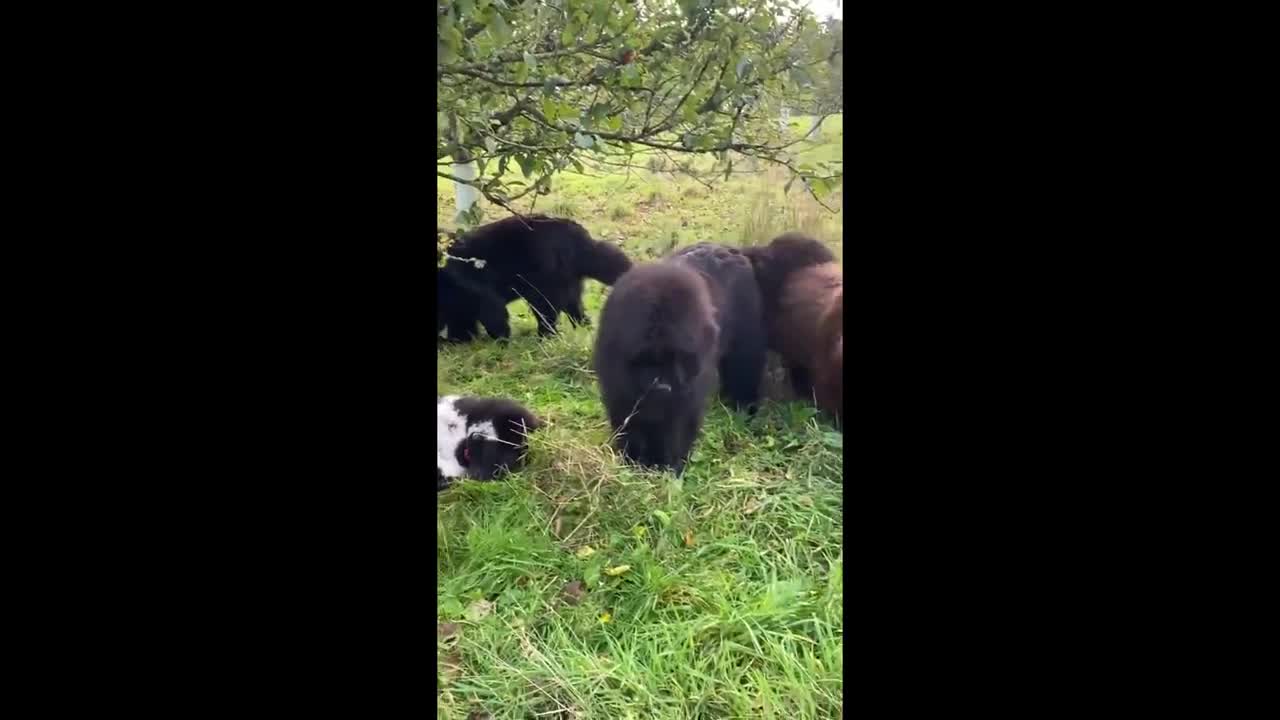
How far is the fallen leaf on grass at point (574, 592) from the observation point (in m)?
1.76

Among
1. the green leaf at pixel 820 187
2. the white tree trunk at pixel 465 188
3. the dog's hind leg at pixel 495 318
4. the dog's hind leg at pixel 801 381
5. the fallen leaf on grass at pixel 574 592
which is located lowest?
the fallen leaf on grass at pixel 574 592

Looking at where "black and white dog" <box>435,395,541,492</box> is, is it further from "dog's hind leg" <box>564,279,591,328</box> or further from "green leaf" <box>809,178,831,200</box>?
"green leaf" <box>809,178,831,200</box>

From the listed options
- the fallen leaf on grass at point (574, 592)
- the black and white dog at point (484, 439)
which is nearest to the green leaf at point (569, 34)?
the black and white dog at point (484, 439)

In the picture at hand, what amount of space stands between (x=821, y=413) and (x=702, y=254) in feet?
1.90

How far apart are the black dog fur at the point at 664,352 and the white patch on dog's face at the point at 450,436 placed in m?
0.45

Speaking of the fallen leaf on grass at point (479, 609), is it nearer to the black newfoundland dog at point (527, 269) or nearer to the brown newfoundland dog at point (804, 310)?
the black newfoundland dog at point (527, 269)

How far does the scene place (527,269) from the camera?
8.70 feet

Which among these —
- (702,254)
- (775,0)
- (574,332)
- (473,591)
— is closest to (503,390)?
(574,332)

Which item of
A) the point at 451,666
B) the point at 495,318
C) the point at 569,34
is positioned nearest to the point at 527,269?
the point at 495,318

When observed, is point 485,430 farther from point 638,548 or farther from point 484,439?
point 638,548

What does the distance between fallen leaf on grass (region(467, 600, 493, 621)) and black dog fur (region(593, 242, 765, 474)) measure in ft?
2.38
